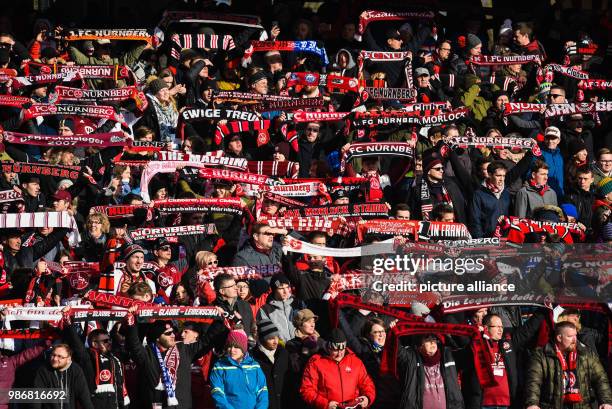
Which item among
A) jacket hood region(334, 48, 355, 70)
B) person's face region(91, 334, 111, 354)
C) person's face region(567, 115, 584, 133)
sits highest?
jacket hood region(334, 48, 355, 70)

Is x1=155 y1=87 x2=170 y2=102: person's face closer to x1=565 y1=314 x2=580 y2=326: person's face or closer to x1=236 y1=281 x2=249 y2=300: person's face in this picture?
x1=236 y1=281 x2=249 y2=300: person's face

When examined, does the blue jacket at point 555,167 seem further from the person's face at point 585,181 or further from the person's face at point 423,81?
the person's face at point 423,81

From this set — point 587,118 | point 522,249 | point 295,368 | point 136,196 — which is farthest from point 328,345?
point 587,118

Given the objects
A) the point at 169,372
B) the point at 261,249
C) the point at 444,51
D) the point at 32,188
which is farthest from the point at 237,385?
the point at 444,51

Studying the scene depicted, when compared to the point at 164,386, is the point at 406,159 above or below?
above

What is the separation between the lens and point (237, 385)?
584 inches

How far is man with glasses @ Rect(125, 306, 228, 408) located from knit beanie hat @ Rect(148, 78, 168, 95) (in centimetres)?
628

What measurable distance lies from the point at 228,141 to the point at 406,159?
2126 mm

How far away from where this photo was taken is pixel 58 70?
21594 mm

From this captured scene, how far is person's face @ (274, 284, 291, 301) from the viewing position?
631 inches

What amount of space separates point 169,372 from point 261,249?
2.62 m

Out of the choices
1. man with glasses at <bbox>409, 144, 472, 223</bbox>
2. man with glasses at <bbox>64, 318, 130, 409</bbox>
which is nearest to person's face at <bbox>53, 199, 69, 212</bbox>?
man with glasses at <bbox>64, 318, 130, 409</bbox>

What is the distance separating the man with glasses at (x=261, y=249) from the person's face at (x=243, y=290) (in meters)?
0.63

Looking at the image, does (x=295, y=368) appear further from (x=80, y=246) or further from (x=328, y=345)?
(x=80, y=246)
